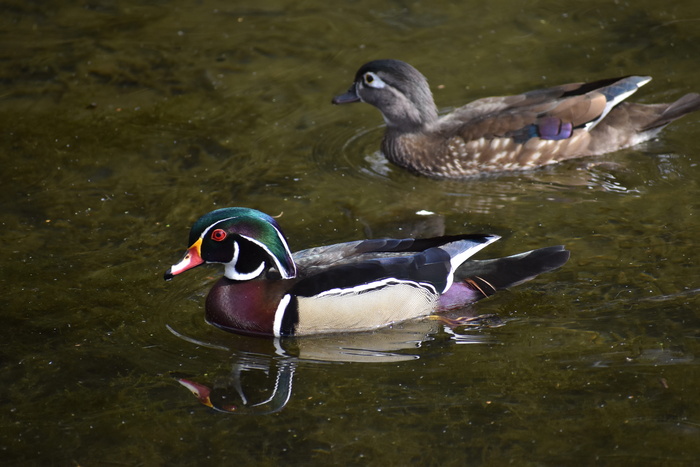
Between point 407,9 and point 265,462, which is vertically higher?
point 407,9

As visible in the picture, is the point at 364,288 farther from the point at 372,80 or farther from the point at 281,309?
the point at 372,80

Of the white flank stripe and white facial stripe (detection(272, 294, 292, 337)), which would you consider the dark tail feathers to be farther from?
white facial stripe (detection(272, 294, 292, 337))

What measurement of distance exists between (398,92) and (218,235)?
2915 millimetres

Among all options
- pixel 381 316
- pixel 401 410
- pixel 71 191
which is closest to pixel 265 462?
pixel 401 410

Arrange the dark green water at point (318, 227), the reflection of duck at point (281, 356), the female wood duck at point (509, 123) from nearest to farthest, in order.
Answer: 1. the dark green water at point (318, 227)
2. the reflection of duck at point (281, 356)
3. the female wood duck at point (509, 123)

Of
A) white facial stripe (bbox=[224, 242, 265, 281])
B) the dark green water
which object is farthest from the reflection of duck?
white facial stripe (bbox=[224, 242, 265, 281])

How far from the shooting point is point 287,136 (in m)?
8.81

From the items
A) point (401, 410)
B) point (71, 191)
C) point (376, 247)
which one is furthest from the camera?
point (71, 191)

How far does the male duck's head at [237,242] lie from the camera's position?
6.09m

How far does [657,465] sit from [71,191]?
203 inches

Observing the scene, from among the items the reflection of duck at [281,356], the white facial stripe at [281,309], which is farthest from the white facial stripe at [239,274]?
the reflection of duck at [281,356]

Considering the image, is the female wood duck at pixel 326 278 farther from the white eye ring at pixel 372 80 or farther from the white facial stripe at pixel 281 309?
the white eye ring at pixel 372 80

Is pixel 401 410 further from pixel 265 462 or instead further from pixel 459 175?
pixel 459 175

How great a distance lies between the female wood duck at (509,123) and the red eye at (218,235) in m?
2.67
